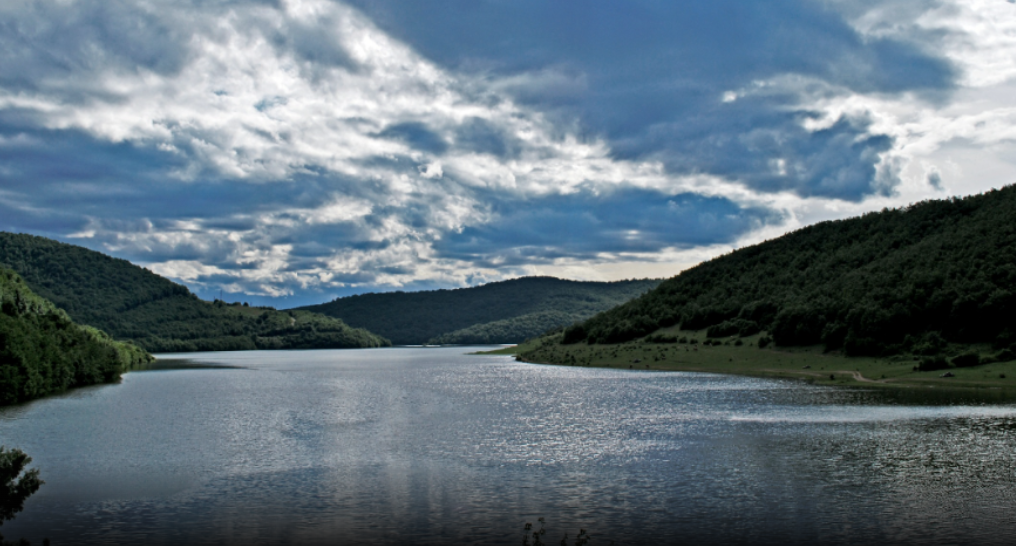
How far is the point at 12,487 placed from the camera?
23.0 m

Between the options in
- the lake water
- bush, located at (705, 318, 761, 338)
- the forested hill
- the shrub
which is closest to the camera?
the lake water

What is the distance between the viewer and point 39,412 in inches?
2109

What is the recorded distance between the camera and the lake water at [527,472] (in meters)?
21.2

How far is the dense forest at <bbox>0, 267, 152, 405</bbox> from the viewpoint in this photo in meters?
63.7

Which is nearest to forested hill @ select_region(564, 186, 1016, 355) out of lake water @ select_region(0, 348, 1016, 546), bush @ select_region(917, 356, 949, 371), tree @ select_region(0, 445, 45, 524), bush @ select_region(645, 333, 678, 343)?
bush @ select_region(645, 333, 678, 343)

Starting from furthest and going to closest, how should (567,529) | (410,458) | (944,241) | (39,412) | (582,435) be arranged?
1. (944,241)
2. (39,412)
3. (582,435)
4. (410,458)
5. (567,529)

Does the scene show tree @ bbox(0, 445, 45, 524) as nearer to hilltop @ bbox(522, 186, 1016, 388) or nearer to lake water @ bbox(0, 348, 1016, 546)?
lake water @ bbox(0, 348, 1016, 546)

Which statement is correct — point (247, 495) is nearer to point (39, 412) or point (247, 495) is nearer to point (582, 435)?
point (582, 435)

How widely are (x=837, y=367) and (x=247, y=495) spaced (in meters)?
71.7

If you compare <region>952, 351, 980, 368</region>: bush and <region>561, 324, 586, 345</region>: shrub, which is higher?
<region>561, 324, 586, 345</region>: shrub

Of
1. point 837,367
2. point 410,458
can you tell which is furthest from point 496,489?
point 837,367

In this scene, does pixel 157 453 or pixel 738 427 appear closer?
pixel 157 453

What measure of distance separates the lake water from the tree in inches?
19.7

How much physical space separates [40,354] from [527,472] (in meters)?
66.3
